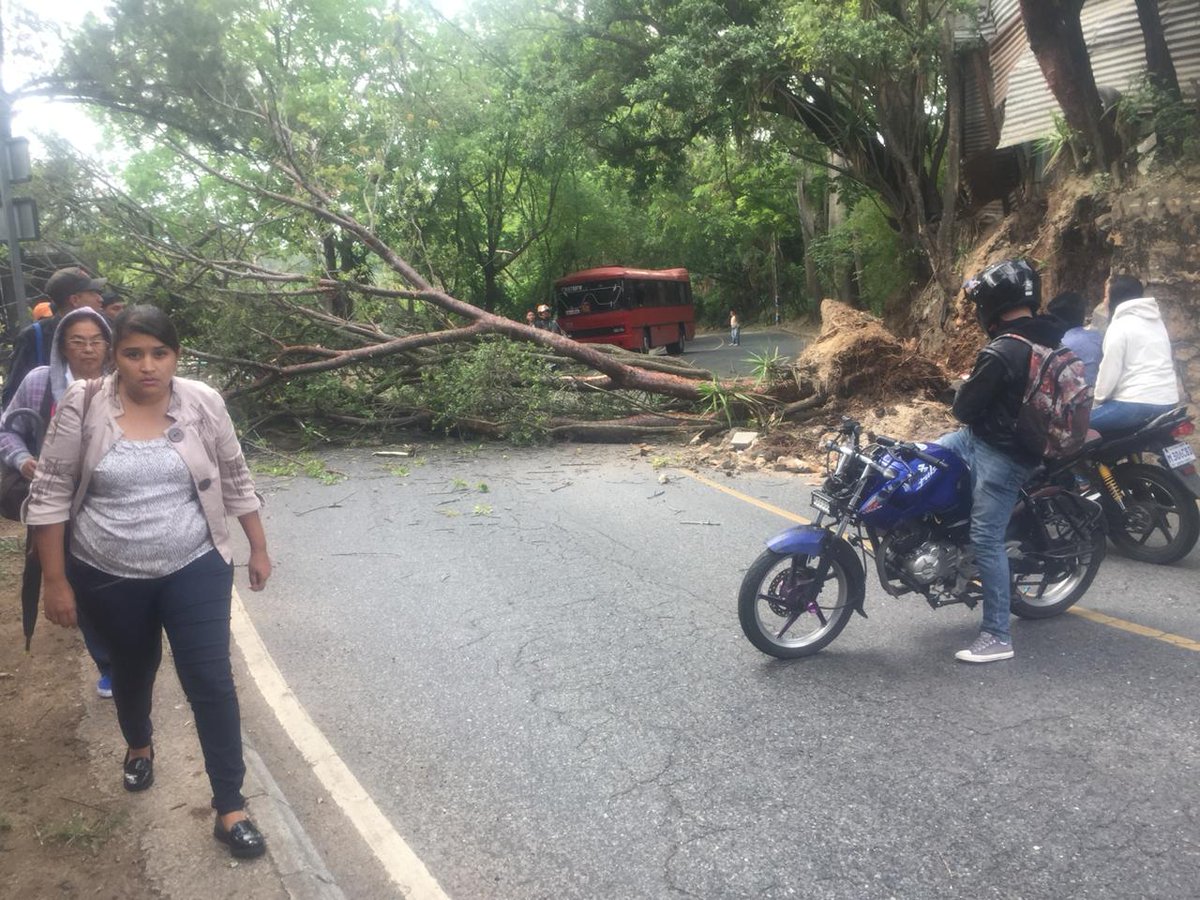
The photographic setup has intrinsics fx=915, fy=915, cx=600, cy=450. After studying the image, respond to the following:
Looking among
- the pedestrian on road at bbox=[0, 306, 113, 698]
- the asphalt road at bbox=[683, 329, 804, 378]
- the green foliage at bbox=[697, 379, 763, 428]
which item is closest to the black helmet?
the pedestrian on road at bbox=[0, 306, 113, 698]

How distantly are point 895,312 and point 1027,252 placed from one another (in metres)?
6.54

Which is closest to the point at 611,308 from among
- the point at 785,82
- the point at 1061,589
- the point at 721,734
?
the point at 785,82

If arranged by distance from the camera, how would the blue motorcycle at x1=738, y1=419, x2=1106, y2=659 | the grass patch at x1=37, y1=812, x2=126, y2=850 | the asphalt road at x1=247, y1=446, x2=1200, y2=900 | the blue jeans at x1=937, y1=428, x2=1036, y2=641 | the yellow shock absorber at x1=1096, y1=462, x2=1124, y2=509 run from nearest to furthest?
1. the asphalt road at x1=247, y1=446, x2=1200, y2=900
2. the grass patch at x1=37, y1=812, x2=126, y2=850
3. the blue jeans at x1=937, y1=428, x2=1036, y2=641
4. the blue motorcycle at x1=738, y1=419, x2=1106, y2=659
5. the yellow shock absorber at x1=1096, y1=462, x2=1124, y2=509

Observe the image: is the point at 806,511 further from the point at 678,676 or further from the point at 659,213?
the point at 659,213

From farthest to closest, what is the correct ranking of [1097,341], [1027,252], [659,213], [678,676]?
[659,213] → [1027,252] → [1097,341] → [678,676]

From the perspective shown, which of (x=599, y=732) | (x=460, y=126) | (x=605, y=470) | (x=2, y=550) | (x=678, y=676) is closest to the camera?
(x=599, y=732)

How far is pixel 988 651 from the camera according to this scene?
14.8 ft

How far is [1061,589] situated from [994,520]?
0.99 metres

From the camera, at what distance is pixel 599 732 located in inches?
161

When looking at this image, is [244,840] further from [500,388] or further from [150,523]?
[500,388]

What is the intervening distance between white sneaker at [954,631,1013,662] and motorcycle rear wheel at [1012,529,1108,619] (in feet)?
1.76

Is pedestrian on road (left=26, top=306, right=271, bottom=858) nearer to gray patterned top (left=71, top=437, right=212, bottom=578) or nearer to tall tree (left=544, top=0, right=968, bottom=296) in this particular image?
gray patterned top (left=71, top=437, right=212, bottom=578)

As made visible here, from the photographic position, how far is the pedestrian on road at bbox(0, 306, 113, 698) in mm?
4031

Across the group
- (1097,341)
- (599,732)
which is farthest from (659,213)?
(599,732)
